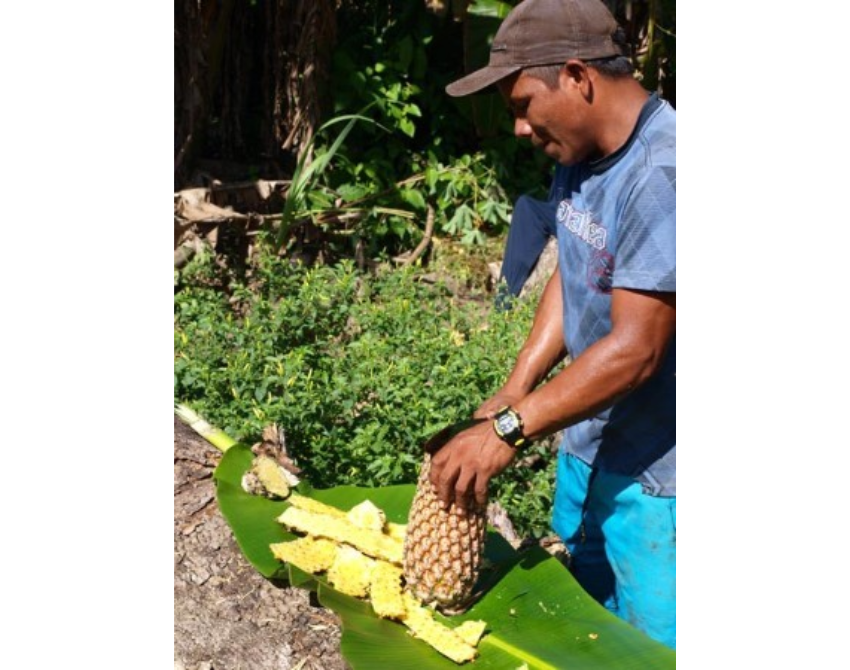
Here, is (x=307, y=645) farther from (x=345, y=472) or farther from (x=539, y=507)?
(x=539, y=507)

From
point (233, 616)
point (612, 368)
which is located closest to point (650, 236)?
point (612, 368)

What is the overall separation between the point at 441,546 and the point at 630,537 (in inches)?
26.9

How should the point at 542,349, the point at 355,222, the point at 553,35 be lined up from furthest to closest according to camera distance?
the point at 355,222 < the point at 542,349 < the point at 553,35

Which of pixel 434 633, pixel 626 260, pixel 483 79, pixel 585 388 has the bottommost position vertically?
pixel 434 633

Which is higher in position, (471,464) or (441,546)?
(471,464)

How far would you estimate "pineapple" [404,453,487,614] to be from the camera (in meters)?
2.51

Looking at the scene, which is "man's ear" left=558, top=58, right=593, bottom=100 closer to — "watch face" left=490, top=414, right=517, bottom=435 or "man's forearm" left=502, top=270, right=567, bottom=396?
"man's forearm" left=502, top=270, right=567, bottom=396

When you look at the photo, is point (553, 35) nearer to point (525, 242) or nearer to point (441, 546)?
point (441, 546)

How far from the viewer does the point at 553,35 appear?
258cm

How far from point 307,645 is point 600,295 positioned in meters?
1.13

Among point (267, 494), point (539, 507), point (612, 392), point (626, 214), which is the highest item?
point (626, 214)

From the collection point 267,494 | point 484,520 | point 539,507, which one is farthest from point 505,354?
point 484,520

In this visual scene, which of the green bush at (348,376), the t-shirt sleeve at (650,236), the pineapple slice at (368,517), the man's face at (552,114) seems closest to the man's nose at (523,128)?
the man's face at (552,114)

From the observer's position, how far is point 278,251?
6734mm
